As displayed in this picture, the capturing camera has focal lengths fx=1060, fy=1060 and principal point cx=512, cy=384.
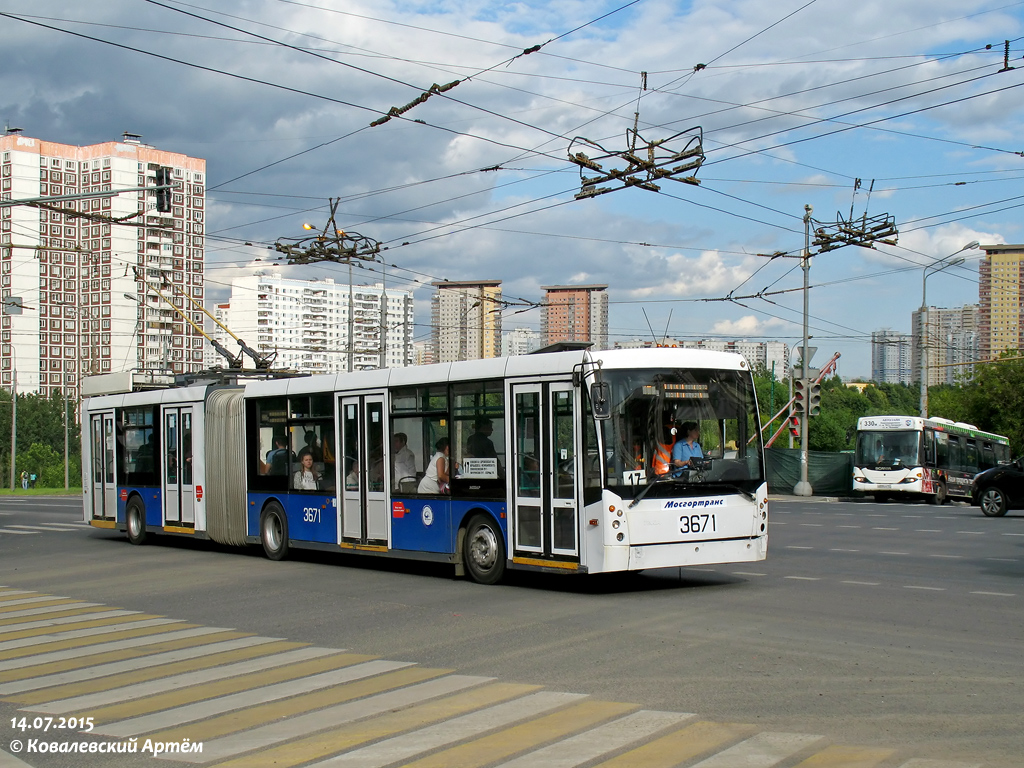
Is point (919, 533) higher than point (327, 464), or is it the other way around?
point (327, 464)

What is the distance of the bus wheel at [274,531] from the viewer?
17.4m

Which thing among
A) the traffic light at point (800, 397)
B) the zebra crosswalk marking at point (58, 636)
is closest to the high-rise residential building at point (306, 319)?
the traffic light at point (800, 397)

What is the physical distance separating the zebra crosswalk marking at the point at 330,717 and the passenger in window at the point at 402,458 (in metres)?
7.06

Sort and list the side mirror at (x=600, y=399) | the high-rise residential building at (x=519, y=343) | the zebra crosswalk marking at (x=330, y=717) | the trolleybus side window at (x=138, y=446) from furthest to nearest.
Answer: the high-rise residential building at (x=519, y=343), the trolleybus side window at (x=138, y=446), the side mirror at (x=600, y=399), the zebra crosswalk marking at (x=330, y=717)

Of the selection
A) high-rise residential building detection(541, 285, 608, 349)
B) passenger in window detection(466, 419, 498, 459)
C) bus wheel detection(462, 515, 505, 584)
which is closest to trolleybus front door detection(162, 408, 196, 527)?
bus wheel detection(462, 515, 505, 584)

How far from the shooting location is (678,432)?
12.2m

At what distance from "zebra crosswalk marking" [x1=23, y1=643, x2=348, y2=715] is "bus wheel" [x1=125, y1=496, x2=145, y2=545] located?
43.0 ft

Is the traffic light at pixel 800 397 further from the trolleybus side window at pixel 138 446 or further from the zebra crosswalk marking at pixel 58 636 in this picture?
the zebra crosswalk marking at pixel 58 636

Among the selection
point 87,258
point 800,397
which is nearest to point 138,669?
point 800,397

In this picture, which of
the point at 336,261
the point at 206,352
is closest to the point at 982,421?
the point at 336,261

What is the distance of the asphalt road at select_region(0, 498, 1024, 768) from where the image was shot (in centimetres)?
664

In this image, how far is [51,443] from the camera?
112312mm

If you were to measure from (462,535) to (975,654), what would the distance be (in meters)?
6.98

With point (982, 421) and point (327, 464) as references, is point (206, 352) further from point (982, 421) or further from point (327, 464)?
point (327, 464)
